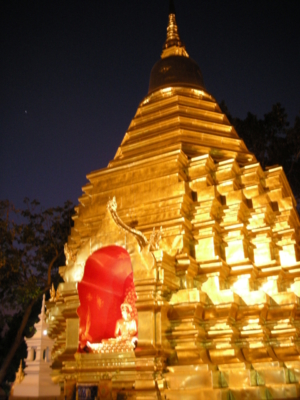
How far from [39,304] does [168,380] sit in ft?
56.9

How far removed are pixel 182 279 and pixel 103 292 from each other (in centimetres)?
218

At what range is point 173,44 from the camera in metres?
17.4

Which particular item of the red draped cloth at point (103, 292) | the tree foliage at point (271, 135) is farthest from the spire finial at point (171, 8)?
the red draped cloth at point (103, 292)

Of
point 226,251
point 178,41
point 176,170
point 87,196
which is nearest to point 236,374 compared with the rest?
point 226,251

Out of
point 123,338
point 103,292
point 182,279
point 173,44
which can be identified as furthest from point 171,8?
point 123,338

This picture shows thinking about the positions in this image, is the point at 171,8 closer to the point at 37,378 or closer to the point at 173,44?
the point at 173,44

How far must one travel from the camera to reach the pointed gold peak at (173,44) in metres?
17.1

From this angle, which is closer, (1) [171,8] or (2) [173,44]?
(2) [173,44]

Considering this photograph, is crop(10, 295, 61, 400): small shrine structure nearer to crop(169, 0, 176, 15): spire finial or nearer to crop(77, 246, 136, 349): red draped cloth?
crop(77, 246, 136, 349): red draped cloth

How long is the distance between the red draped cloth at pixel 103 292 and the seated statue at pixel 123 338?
0.92ft

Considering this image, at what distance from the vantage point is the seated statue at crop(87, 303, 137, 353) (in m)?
8.78

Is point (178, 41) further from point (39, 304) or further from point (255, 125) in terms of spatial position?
point (39, 304)

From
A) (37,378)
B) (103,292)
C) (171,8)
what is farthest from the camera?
(171,8)

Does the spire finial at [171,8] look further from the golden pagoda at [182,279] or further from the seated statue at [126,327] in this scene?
the seated statue at [126,327]
